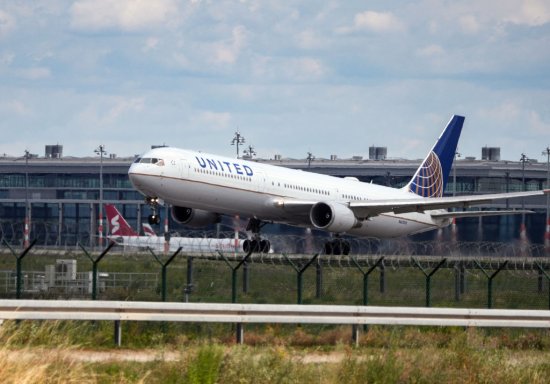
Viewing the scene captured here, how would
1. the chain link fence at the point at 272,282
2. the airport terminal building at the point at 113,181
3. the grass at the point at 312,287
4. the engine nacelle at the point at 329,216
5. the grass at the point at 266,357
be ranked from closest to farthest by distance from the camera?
1. the grass at the point at 266,357
2. the chain link fence at the point at 272,282
3. the grass at the point at 312,287
4. the engine nacelle at the point at 329,216
5. the airport terminal building at the point at 113,181

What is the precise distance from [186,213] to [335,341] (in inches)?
1093

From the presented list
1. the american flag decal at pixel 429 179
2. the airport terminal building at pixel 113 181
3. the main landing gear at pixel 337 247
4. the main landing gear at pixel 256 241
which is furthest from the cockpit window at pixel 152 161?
the airport terminal building at pixel 113 181

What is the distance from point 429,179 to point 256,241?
15.1 metres

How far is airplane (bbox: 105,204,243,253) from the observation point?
7718 cm

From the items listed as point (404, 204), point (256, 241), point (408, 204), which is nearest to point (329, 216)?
point (256, 241)

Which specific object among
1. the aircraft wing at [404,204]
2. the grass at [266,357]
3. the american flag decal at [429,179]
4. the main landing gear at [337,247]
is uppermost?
the american flag decal at [429,179]

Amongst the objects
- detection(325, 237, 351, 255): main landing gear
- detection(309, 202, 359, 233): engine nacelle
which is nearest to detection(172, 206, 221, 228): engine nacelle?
detection(309, 202, 359, 233): engine nacelle

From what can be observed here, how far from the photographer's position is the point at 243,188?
170 ft

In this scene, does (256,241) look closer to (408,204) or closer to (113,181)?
(408,204)

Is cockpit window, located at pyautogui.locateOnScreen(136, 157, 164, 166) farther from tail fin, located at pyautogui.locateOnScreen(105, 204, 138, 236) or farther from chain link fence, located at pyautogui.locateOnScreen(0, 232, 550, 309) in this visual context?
tail fin, located at pyautogui.locateOnScreen(105, 204, 138, 236)

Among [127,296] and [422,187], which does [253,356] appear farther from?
[422,187]

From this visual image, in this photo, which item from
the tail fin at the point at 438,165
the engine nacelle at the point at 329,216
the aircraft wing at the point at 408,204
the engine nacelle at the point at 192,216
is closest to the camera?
the engine nacelle at the point at 329,216

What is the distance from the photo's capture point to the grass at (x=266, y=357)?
20.0 m

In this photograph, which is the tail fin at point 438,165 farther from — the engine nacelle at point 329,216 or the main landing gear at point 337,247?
the engine nacelle at point 329,216
